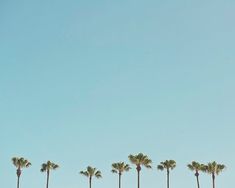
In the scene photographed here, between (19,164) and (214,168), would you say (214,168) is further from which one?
(19,164)

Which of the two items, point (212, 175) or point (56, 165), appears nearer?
point (212, 175)

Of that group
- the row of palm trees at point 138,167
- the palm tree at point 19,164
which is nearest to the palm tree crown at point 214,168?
the row of palm trees at point 138,167

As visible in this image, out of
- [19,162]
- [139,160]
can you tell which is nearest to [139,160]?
[139,160]

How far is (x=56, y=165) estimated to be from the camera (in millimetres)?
134250

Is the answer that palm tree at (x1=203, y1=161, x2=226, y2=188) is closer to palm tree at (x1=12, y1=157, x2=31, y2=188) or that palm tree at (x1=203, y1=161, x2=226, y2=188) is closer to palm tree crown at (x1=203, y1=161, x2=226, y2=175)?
palm tree crown at (x1=203, y1=161, x2=226, y2=175)

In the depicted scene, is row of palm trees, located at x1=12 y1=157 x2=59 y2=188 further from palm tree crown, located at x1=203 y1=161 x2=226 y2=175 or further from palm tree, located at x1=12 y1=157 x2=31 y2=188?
palm tree crown, located at x1=203 y1=161 x2=226 y2=175

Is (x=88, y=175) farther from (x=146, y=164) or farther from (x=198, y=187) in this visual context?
(x=198, y=187)

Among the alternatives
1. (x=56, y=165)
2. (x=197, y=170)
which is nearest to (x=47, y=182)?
(x=56, y=165)

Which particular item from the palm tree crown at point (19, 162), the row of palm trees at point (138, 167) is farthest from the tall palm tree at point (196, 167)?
the palm tree crown at point (19, 162)

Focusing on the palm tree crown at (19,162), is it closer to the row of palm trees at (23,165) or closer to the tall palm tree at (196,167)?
the row of palm trees at (23,165)

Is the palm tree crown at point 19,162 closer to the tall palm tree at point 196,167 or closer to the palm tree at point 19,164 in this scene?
the palm tree at point 19,164

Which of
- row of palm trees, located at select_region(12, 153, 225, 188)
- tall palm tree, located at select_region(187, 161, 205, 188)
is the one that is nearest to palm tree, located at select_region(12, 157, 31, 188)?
row of palm trees, located at select_region(12, 153, 225, 188)

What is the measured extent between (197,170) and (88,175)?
26824mm

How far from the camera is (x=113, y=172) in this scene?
128750 mm
